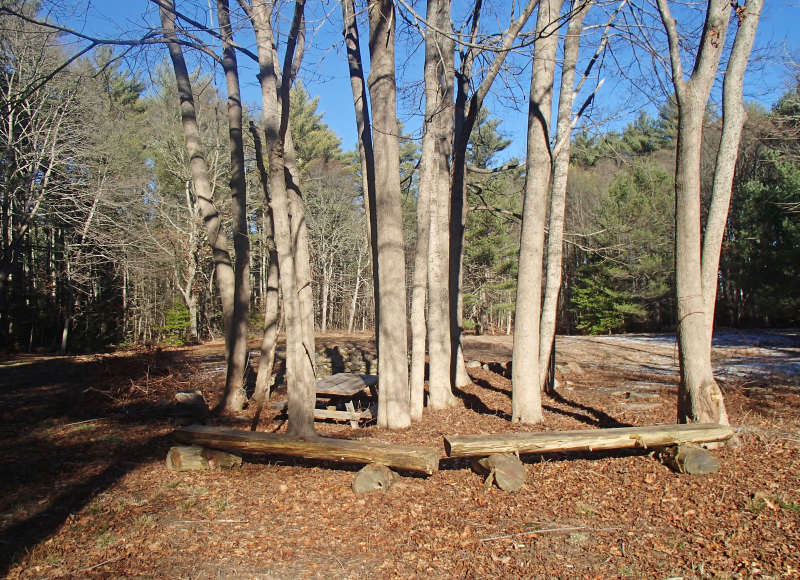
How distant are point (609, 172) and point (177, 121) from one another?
2628cm

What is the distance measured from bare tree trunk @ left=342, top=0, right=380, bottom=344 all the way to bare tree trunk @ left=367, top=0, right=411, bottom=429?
432mm

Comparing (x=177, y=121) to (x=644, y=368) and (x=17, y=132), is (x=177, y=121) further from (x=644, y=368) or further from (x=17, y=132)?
(x=644, y=368)

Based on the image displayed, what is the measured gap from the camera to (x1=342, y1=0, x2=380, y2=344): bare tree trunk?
7.59 metres

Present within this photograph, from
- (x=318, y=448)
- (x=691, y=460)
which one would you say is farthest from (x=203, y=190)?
(x=691, y=460)

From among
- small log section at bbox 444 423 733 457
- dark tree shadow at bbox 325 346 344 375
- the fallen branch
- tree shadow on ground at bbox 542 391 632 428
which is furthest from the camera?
dark tree shadow at bbox 325 346 344 375

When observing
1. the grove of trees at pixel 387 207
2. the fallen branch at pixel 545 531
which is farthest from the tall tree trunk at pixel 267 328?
the fallen branch at pixel 545 531

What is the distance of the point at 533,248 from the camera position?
6.80 meters

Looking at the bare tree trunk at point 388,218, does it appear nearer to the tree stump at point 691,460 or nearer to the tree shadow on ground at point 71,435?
the tree shadow on ground at point 71,435

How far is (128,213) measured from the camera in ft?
67.9

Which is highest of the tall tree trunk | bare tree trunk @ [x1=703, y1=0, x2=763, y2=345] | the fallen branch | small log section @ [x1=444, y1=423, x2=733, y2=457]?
bare tree trunk @ [x1=703, y1=0, x2=763, y2=345]

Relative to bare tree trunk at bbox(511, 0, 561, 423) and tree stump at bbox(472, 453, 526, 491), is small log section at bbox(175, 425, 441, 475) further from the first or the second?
bare tree trunk at bbox(511, 0, 561, 423)

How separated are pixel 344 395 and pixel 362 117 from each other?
14.6ft

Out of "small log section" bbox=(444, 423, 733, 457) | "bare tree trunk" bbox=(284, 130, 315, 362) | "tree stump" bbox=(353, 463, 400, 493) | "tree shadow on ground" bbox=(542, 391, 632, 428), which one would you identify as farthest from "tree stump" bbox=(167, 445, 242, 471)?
"tree shadow on ground" bbox=(542, 391, 632, 428)

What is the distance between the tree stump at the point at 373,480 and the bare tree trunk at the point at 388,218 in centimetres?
191
